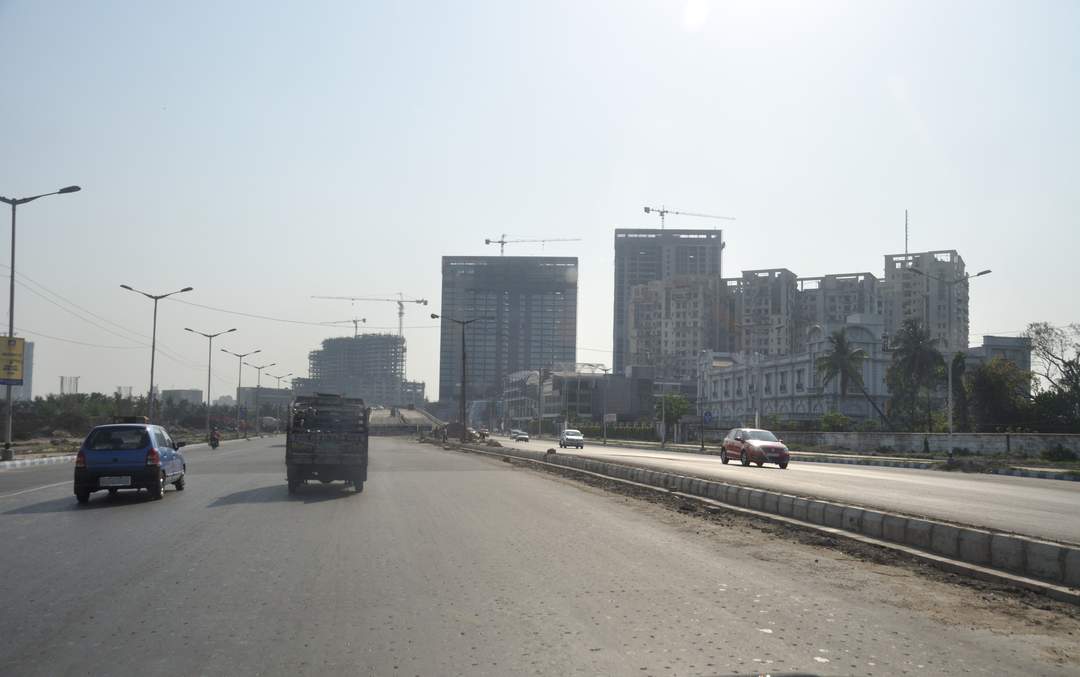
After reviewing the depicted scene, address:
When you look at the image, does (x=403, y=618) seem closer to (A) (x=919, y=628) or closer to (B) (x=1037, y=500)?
(A) (x=919, y=628)

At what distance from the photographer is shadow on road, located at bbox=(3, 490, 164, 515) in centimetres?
1642

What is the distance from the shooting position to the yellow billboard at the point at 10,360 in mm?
39094

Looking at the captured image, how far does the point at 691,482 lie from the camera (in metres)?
20.0

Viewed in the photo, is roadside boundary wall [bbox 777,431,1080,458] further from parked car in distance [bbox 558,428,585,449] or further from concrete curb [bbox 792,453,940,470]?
parked car in distance [bbox 558,428,585,449]

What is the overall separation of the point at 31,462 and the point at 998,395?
6310cm

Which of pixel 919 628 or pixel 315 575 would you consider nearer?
pixel 919 628

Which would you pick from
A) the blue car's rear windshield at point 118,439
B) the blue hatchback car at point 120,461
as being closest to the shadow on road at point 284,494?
the blue hatchback car at point 120,461

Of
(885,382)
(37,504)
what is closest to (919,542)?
(37,504)

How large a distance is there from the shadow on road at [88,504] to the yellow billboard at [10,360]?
22.9 meters

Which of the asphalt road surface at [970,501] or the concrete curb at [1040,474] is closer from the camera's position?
the asphalt road surface at [970,501]

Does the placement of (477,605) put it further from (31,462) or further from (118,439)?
(31,462)

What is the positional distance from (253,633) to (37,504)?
525 inches

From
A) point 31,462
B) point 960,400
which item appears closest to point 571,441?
point 960,400

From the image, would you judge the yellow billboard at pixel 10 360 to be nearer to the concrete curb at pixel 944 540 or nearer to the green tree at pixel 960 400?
the concrete curb at pixel 944 540
